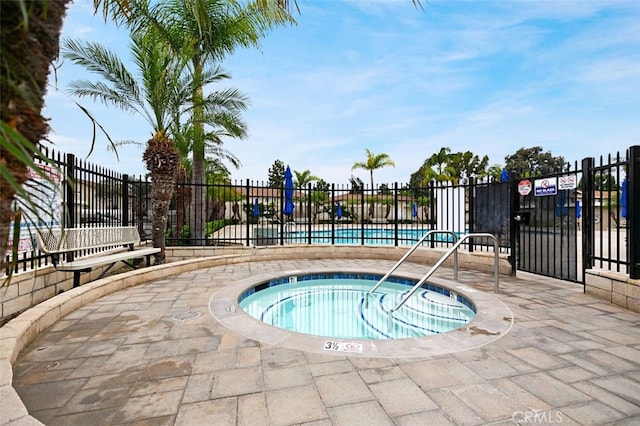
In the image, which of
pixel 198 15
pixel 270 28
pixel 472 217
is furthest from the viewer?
pixel 270 28

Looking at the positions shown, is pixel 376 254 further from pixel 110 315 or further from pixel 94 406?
pixel 94 406

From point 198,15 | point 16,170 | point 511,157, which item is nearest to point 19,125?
point 16,170

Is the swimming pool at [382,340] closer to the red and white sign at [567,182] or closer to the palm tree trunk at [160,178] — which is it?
the red and white sign at [567,182]

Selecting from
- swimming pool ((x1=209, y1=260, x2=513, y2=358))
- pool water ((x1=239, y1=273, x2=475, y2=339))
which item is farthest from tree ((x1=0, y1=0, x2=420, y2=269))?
pool water ((x1=239, y1=273, x2=475, y2=339))

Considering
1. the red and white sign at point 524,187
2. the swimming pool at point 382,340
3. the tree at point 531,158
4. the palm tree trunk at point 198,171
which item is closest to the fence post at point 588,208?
the red and white sign at point 524,187

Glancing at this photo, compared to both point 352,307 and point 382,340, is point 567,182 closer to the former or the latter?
point 352,307

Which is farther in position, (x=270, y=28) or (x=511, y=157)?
(x=511, y=157)

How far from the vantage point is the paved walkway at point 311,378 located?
6.58 feet

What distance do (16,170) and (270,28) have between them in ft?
34.7

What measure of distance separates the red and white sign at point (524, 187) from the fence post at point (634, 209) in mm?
2062

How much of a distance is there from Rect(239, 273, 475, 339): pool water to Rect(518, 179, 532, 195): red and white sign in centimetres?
285

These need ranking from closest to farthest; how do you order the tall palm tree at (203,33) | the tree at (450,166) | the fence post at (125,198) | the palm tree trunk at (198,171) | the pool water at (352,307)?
the pool water at (352,307)
the fence post at (125,198)
the tall palm tree at (203,33)
the palm tree trunk at (198,171)
the tree at (450,166)

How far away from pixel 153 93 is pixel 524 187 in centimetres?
900

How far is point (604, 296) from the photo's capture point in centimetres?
459
